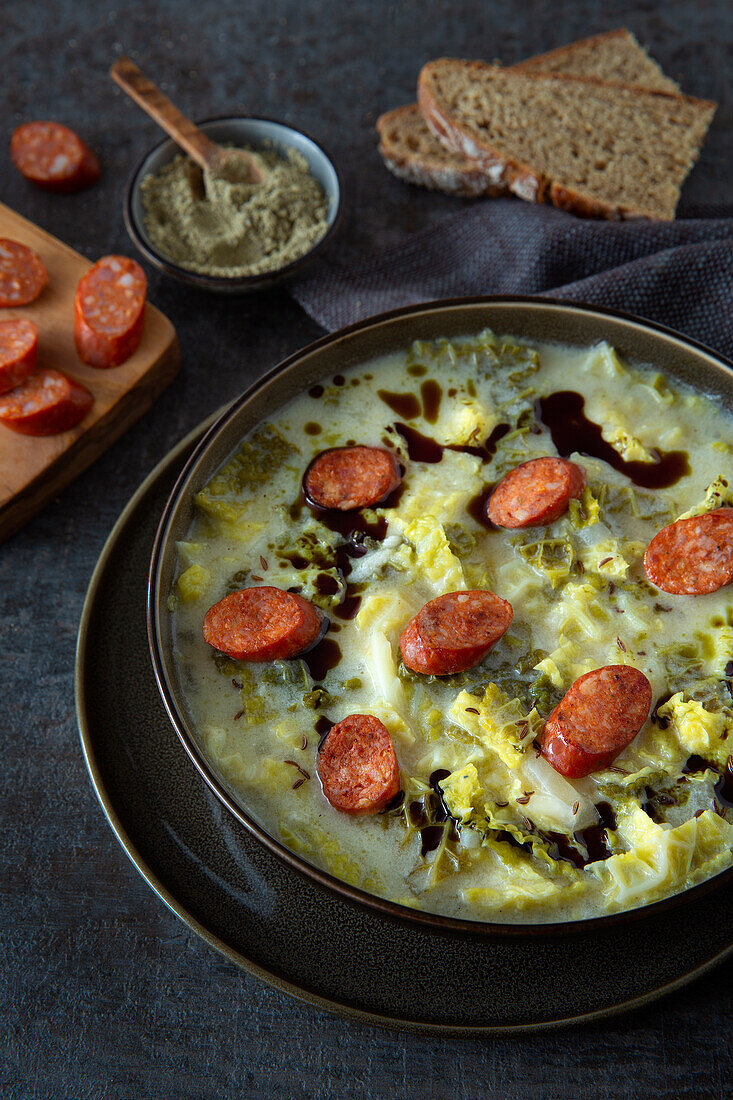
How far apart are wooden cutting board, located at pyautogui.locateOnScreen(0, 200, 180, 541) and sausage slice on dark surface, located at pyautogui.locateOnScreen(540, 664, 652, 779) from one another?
2.24 m

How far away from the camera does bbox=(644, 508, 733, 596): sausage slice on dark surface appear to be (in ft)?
10.1

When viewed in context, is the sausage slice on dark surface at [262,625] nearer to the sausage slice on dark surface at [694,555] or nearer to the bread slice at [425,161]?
the sausage slice on dark surface at [694,555]

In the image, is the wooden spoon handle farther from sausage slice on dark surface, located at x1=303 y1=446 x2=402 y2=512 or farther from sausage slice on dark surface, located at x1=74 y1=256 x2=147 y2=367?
sausage slice on dark surface, located at x1=303 y1=446 x2=402 y2=512

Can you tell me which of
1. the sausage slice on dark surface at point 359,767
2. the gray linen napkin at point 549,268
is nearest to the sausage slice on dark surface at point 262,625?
the sausage slice on dark surface at point 359,767

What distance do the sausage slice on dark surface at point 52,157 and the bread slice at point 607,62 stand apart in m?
2.28

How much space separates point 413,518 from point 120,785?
1.33m

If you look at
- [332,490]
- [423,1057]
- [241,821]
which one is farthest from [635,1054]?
[332,490]

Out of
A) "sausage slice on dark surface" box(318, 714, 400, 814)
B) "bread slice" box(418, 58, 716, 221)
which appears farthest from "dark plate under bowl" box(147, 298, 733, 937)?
"bread slice" box(418, 58, 716, 221)

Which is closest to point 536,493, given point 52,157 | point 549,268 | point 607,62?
point 549,268

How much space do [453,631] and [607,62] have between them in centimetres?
362

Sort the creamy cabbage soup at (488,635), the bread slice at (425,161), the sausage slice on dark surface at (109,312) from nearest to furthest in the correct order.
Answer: the creamy cabbage soup at (488,635) < the sausage slice on dark surface at (109,312) < the bread slice at (425,161)

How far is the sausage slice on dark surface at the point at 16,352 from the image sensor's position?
3670 millimetres

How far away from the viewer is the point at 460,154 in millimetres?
4645

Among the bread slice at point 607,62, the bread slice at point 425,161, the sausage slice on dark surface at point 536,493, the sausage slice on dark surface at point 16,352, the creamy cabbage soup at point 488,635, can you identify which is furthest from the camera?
the bread slice at point 607,62
